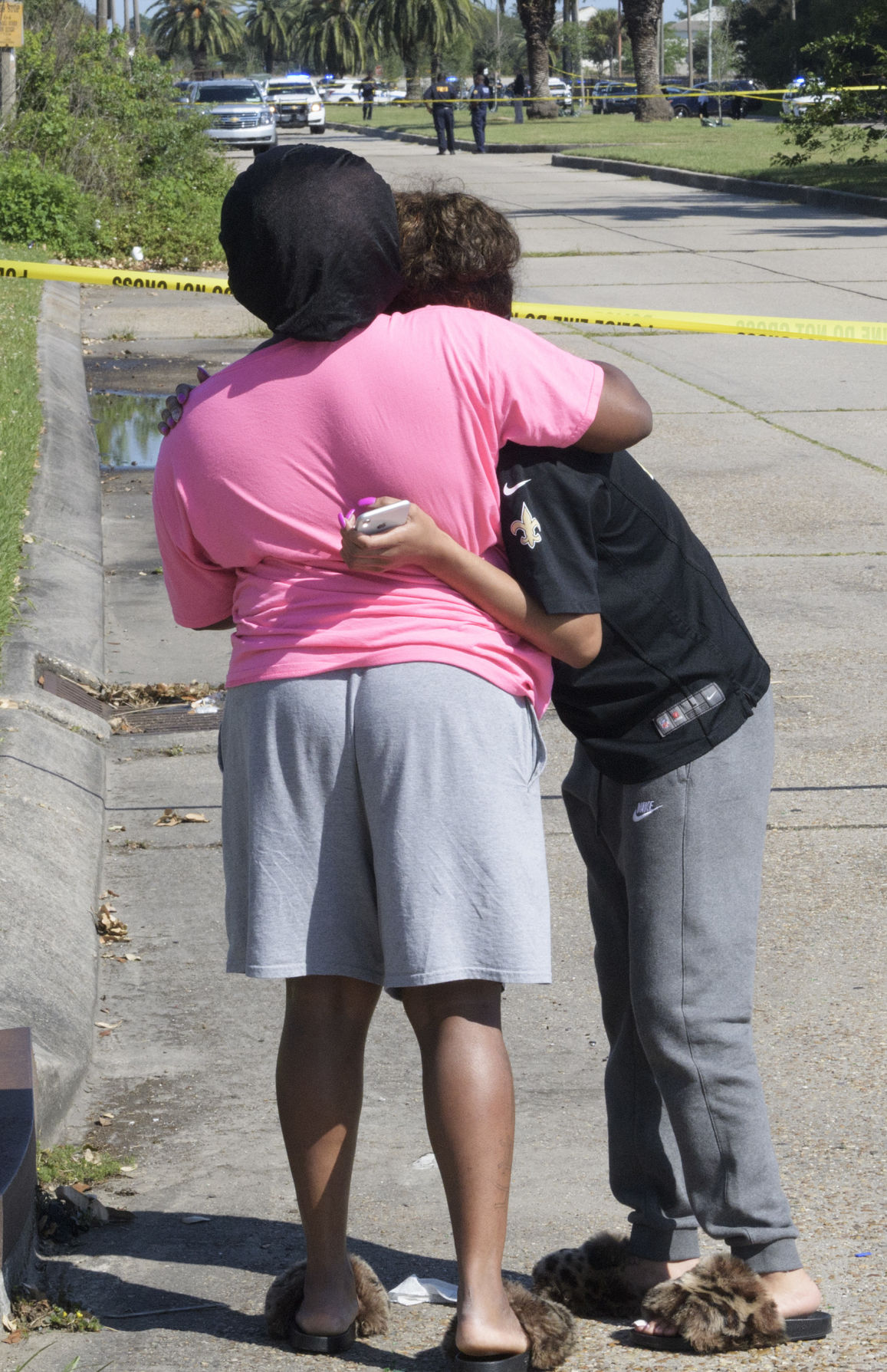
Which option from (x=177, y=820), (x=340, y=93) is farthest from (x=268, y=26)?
Result: (x=177, y=820)

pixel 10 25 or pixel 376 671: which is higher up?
pixel 10 25

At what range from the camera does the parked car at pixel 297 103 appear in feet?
181

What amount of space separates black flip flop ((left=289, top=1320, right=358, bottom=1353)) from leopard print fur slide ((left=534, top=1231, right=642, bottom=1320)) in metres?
0.33

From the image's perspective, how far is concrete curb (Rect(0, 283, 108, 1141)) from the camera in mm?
3518

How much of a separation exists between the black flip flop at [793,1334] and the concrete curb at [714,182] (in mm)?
23334

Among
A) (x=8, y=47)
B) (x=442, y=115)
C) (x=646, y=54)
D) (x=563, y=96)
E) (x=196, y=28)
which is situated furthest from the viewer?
(x=196, y=28)

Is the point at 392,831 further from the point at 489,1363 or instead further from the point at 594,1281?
the point at 594,1281

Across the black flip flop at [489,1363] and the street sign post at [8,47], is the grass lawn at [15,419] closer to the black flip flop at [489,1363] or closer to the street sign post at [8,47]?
the street sign post at [8,47]

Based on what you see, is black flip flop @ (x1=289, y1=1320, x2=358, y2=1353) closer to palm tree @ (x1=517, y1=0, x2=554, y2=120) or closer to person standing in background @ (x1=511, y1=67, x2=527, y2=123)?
person standing in background @ (x1=511, y1=67, x2=527, y2=123)

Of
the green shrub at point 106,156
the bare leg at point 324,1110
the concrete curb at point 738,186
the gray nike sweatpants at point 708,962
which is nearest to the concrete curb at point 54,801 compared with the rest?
the bare leg at point 324,1110

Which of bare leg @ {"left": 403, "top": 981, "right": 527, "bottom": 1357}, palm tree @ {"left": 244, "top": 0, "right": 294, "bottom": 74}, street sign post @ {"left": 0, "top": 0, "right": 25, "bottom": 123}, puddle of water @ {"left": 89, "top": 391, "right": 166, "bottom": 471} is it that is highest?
palm tree @ {"left": 244, "top": 0, "right": 294, "bottom": 74}

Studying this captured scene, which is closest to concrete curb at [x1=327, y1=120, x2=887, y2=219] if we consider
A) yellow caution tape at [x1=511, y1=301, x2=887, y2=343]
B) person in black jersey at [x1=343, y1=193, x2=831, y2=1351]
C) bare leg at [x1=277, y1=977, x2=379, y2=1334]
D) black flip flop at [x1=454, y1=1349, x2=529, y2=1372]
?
yellow caution tape at [x1=511, y1=301, x2=887, y2=343]

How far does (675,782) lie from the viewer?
7.91 ft

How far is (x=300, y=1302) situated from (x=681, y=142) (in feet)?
138
